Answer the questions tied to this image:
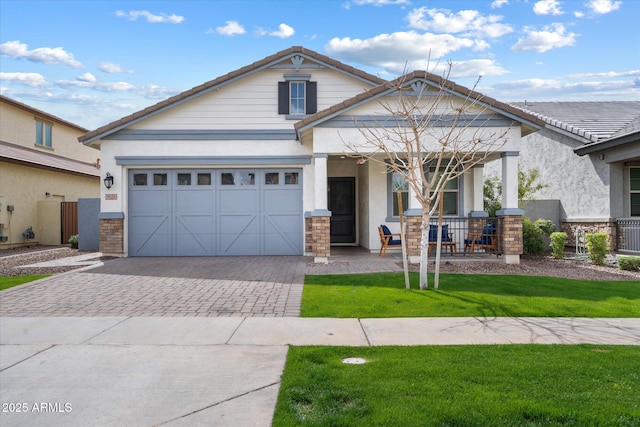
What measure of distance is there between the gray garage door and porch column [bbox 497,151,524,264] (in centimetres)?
590

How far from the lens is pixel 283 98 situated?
1534 cm

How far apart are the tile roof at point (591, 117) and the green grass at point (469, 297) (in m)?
8.36

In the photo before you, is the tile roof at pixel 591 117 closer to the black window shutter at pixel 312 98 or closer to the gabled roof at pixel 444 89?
the gabled roof at pixel 444 89

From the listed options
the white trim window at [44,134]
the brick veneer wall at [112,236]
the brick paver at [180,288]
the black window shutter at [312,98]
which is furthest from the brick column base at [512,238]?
the white trim window at [44,134]

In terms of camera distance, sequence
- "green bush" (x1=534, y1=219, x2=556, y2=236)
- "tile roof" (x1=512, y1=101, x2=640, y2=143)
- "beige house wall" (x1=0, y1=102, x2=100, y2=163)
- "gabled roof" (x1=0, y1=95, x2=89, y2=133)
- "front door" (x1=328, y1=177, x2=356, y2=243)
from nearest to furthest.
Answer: "tile roof" (x1=512, y1=101, x2=640, y2=143)
"green bush" (x1=534, y1=219, x2=556, y2=236)
"front door" (x1=328, y1=177, x2=356, y2=243)
"gabled roof" (x1=0, y1=95, x2=89, y2=133)
"beige house wall" (x1=0, y1=102, x2=100, y2=163)

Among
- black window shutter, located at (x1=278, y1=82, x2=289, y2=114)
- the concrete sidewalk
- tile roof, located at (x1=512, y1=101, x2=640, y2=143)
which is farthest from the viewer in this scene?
tile roof, located at (x1=512, y1=101, x2=640, y2=143)

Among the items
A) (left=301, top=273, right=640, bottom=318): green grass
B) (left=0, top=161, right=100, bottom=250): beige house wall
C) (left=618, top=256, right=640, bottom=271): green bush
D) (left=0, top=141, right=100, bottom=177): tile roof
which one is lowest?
(left=301, top=273, right=640, bottom=318): green grass

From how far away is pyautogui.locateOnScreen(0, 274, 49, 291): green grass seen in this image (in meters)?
9.99

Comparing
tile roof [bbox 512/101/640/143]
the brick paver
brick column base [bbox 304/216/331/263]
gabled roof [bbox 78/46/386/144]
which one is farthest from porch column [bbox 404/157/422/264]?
tile roof [bbox 512/101/640/143]

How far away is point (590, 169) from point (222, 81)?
1301 cm

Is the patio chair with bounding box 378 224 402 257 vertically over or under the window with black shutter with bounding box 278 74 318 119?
under

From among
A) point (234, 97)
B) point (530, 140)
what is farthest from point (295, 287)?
point (530, 140)

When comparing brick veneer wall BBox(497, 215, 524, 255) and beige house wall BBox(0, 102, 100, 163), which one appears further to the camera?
beige house wall BBox(0, 102, 100, 163)

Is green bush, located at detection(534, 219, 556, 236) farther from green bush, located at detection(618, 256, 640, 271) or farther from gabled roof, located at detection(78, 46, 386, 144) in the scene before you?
gabled roof, located at detection(78, 46, 386, 144)
